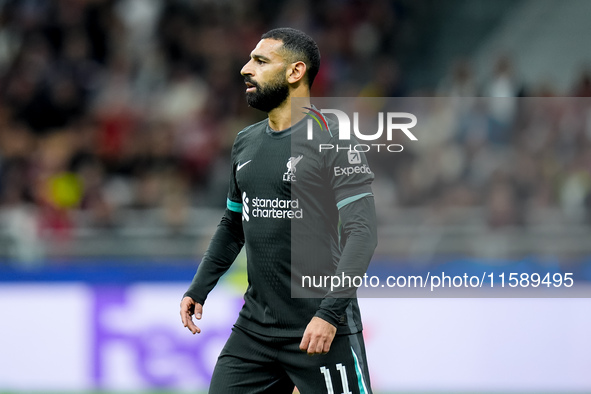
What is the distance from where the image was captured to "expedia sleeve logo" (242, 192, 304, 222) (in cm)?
398

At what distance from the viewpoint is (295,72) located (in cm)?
402

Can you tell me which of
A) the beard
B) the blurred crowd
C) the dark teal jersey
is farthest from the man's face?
the blurred crowd

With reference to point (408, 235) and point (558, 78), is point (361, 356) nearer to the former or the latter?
point (408, 235)

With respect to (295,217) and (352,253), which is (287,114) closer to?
(295,217)

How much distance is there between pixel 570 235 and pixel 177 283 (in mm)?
3225

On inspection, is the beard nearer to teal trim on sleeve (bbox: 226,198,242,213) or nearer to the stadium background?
teal trim on sleeve (bbox: 226,198,242,213)

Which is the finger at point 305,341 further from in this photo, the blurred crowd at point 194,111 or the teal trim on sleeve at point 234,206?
the blurred crowd at point 194,111

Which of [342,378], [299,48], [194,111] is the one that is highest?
[194,111]

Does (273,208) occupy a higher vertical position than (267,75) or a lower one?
lower

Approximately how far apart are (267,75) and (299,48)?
0.18m

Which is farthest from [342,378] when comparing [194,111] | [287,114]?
[194,111]

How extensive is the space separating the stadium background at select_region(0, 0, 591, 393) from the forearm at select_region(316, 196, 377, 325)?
374 cm

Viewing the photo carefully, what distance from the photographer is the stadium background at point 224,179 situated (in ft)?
24.3

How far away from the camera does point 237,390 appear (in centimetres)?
403
